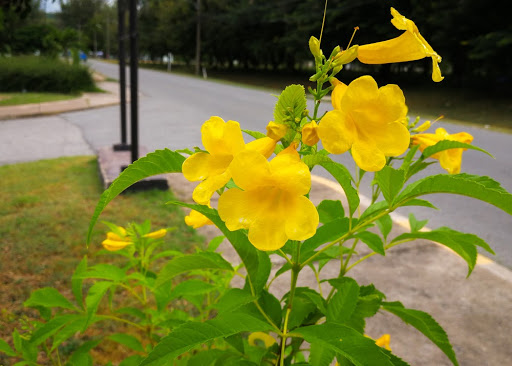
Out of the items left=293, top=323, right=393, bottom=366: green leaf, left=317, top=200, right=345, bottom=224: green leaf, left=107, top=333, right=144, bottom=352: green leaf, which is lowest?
left=107, top=333, right=144, bottom=352: green leaf

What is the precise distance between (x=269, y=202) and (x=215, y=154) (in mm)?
134

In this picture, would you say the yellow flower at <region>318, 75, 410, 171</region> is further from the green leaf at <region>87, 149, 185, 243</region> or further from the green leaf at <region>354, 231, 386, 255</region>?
the green leaf at <region>354, 231, 386, 255</region>

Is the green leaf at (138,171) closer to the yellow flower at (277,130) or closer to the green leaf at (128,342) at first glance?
the yellow flower at (277,130)

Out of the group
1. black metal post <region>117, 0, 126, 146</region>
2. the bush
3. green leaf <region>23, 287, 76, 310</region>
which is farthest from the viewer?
the bush

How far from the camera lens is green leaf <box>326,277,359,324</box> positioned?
3.00 feet

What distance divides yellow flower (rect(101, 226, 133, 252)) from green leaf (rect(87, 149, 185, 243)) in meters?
0.65

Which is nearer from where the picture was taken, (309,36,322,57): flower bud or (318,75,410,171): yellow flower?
(318,75,410,171): yellow flower

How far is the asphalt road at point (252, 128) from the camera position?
13.1 feet

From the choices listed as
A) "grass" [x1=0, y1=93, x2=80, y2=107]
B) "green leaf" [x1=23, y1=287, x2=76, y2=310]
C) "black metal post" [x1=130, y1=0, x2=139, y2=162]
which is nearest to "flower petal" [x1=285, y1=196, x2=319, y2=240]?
"green leaf" [x1=23, y1=287, x2=76, y2=310]

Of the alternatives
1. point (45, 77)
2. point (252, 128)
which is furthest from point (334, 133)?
point (45, 77)

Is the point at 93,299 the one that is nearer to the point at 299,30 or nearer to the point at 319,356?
the point at 319,356

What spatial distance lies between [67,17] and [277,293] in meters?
55.6

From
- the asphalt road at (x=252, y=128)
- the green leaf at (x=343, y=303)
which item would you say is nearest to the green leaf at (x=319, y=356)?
the green leaf at (x=343, y=303)

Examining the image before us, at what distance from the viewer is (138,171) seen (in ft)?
2.40
